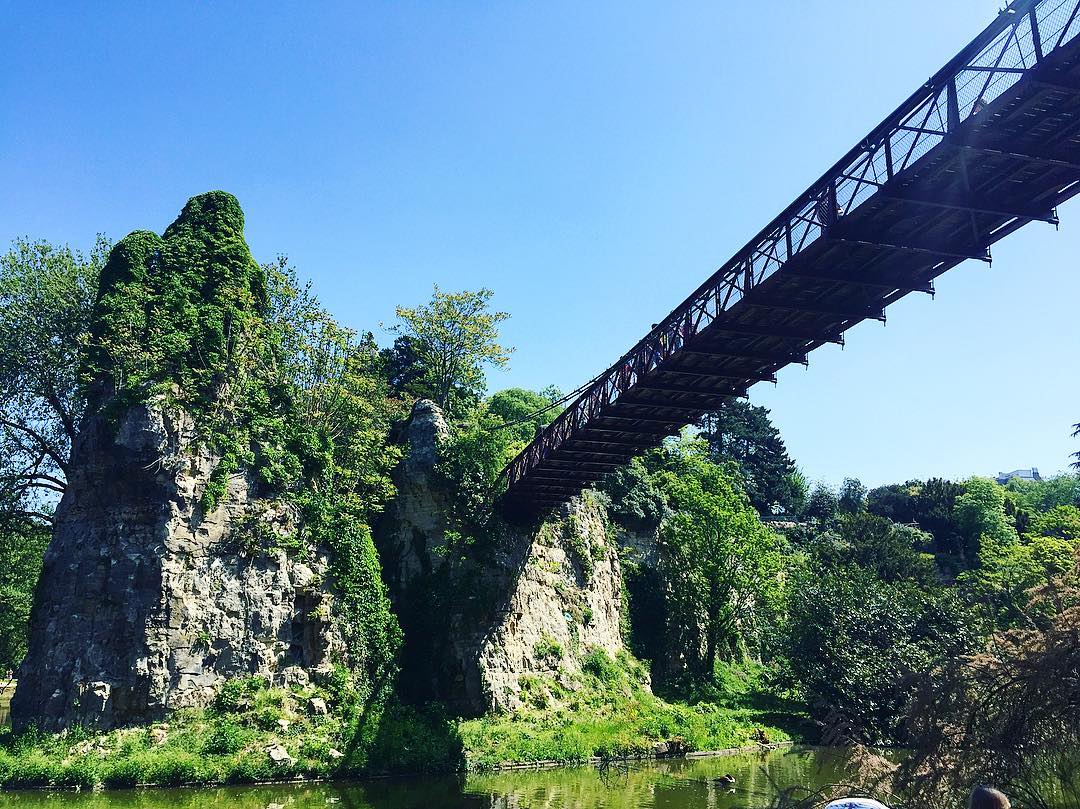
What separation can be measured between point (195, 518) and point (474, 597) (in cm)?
1063

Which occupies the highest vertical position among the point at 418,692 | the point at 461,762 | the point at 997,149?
the point at 997,149

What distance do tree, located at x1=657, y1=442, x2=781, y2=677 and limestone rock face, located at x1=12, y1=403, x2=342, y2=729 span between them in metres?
19.1

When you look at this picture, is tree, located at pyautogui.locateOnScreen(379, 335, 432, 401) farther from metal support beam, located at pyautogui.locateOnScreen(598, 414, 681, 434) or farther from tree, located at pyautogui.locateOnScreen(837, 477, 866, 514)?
tree, located at pyautogui.locateOnScreen(837, 477, 866, 514)

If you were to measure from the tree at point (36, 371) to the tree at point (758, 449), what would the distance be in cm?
6195

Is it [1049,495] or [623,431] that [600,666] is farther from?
[1049,495]

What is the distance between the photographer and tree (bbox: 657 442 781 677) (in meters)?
37.5

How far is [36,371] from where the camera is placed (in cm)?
2789

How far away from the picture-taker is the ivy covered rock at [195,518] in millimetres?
21922

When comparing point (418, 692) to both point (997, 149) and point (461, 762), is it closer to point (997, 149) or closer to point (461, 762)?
point (461, 762)

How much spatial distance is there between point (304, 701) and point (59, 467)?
45.2 feet

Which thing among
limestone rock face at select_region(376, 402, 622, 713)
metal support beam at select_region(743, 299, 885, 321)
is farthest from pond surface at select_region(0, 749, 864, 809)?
metal support beam at select_region(743, 299, 885, 321)

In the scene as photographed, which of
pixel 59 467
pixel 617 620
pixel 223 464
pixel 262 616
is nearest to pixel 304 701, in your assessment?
pixel 262 616

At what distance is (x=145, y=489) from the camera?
23469 mm

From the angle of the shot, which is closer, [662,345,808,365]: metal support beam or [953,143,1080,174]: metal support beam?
[953,143,1080,174]: metal support beam
